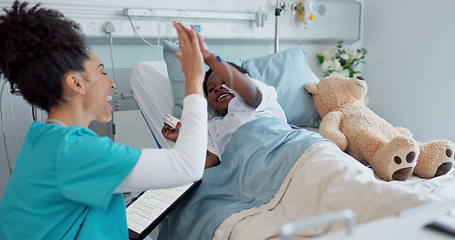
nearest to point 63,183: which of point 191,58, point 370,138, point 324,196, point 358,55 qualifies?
point 191,58

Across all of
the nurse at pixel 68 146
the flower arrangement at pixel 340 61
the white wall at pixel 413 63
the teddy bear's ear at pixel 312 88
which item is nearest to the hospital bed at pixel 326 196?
the nurse at pixel 68 146

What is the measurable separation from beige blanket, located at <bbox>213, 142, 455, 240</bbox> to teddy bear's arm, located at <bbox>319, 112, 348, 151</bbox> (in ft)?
1.39

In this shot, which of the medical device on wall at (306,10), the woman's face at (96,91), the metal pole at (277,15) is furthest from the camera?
the medical device on wall at (306,10)

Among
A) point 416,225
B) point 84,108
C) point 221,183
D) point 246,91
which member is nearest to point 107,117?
point 84,108

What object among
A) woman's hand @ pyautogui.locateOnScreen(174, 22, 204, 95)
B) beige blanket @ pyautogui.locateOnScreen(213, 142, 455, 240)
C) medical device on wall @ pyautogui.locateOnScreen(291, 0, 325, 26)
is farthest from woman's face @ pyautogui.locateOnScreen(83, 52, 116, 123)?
medical device on wall @ pyautogui.locateOnScreen(291, 0, 325, 26)

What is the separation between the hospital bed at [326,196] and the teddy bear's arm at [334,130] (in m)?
0.34

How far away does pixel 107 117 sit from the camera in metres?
1.21

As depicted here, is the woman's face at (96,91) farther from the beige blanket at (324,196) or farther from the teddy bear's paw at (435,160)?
the teddy bear's paw at (435,160)

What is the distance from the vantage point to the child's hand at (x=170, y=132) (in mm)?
1860

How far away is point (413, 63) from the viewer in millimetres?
3004

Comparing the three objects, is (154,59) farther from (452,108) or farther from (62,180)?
(452,108)

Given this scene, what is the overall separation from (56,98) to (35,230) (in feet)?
1.12

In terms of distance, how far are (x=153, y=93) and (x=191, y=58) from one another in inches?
42.2

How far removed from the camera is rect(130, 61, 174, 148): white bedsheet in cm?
213
